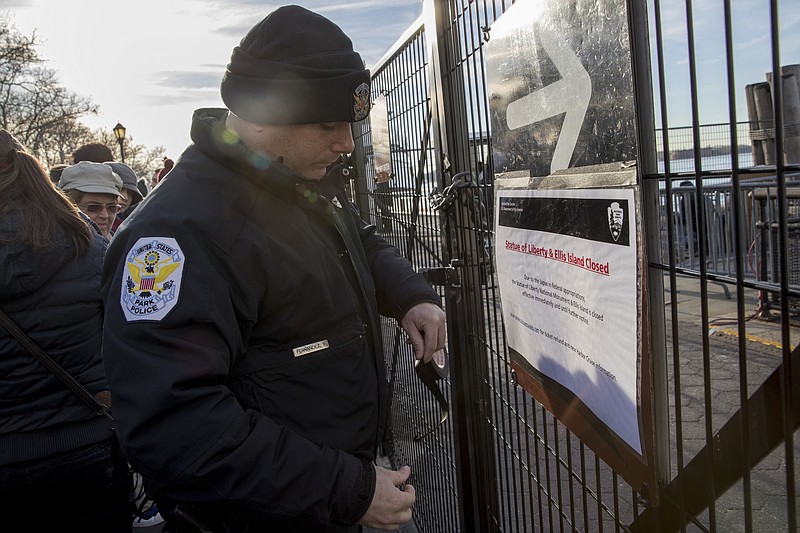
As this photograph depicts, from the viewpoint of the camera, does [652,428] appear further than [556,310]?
No

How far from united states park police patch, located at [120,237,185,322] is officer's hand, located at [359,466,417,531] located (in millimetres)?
672

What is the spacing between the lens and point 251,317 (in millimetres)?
1612

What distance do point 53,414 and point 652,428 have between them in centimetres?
236

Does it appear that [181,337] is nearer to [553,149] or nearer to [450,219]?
[553,149]

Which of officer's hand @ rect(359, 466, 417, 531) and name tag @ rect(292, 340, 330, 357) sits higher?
name tag @ rect(292, 340, 330, 357)

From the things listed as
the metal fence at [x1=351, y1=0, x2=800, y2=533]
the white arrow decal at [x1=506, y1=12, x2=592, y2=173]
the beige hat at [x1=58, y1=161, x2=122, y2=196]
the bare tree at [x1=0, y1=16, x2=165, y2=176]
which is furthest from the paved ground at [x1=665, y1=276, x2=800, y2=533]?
the bare tree at [x1=0, y1=16, x2=165, y2=176]

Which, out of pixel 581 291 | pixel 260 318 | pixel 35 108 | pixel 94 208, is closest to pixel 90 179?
pixel 94 208

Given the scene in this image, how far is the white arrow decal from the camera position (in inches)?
57.2

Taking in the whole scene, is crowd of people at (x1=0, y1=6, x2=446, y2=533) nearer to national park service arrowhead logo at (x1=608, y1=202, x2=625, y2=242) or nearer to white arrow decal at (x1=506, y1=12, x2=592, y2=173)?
white arrow decal at (x1=506, y1=12, x2=592, y2=173)

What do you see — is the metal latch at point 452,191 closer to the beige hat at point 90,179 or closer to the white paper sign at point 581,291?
the white paper sign at point 581,291

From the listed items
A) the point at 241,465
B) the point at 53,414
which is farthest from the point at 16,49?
the point at 241,465

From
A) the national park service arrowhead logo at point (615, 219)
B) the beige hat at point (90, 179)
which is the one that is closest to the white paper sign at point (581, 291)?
the national park service arrowhead logo at point (615, 219)

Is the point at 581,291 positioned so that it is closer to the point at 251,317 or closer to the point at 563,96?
the point at 563,96

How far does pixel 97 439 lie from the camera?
274 centimetres
